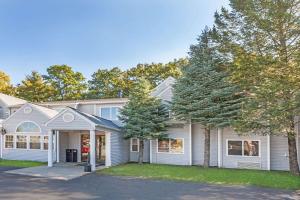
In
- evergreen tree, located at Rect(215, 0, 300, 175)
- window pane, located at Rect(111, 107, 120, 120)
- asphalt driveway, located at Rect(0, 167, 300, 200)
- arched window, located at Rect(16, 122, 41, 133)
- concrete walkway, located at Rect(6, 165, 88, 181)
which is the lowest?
concrete walkway, located at Rect(6, 165, 88, 181)

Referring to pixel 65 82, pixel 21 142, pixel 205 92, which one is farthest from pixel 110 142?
pixel 65 82

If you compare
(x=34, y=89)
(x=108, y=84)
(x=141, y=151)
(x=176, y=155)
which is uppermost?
(x=108, y=84)

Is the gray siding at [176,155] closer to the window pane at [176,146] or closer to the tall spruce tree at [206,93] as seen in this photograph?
the window pane at [176,146]

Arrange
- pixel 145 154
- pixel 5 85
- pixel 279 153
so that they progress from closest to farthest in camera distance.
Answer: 1. pixel 279 153
2. pixel 145 154
3. pixel 5 85

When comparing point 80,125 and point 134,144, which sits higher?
point 80,125

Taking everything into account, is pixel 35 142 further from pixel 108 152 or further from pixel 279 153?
pixel 279 153

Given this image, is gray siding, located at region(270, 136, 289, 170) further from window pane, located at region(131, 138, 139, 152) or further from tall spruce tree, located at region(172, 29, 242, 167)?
window pane, located at region(131, 138, 139, 152)

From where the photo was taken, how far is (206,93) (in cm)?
1838

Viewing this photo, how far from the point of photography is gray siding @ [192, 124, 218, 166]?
20.2 metres

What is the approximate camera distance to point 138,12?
1842 centimetres

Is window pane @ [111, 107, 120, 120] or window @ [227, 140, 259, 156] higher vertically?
window pane @ [111, 107, 120, 120]

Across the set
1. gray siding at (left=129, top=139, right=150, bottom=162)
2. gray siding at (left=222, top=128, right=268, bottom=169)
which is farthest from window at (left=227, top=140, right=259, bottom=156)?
gray siding at (left=129, top=139, right=150, bottom=162)

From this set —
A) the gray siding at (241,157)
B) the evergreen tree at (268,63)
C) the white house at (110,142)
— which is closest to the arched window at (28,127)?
the white house at (110,142)

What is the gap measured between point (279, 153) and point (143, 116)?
9.41m
